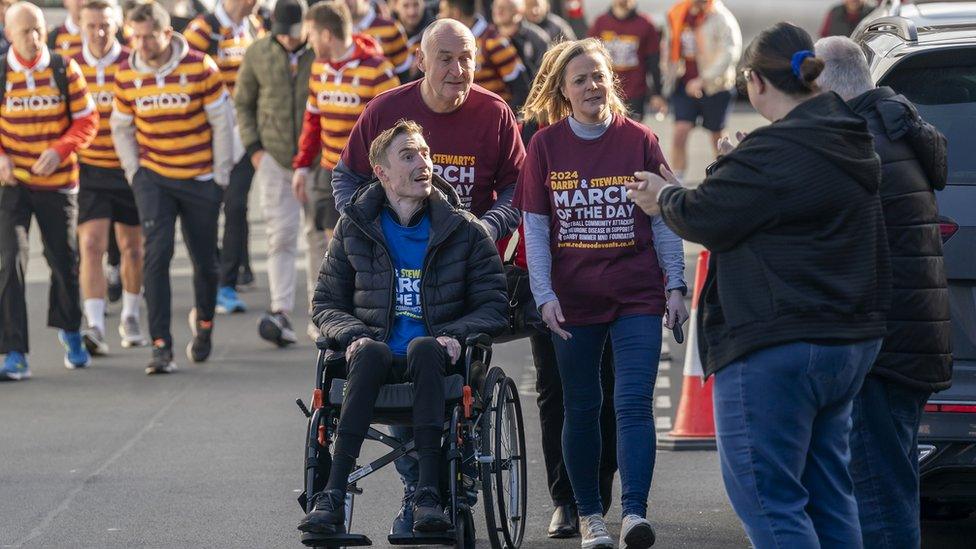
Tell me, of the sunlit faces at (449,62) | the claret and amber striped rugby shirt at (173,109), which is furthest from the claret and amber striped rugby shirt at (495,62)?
the sunlit faces at (449,62)

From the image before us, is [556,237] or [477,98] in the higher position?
[477,98]

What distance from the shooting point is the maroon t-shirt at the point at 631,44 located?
16234mm

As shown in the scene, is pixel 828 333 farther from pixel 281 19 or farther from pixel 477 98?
pixel 281 19

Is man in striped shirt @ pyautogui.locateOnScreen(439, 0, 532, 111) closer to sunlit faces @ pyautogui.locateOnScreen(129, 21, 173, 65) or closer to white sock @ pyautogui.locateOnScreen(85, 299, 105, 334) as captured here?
sunlit faces @ pyautogui.locateOnScreen(129, 21, 173, 65)

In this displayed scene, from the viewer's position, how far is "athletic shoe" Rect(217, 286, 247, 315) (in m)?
12.4

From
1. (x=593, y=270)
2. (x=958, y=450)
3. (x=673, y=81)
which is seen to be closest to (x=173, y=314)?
(x=673, y=81)

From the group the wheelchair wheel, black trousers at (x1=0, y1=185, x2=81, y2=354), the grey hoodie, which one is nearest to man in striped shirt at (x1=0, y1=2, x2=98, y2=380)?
black trousers at (x1=0, y1=185, x2=81, y2=354)

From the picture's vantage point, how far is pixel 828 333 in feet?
15.2

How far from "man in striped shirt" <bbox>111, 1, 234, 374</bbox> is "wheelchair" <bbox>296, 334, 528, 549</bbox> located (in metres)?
4.38

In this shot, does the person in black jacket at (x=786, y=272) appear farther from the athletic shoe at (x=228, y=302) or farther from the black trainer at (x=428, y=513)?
the athletic shoe at (x=228, y=302)

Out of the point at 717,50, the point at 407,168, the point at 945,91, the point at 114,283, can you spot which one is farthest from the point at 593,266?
the point at 717,50

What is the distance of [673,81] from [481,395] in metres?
10.1

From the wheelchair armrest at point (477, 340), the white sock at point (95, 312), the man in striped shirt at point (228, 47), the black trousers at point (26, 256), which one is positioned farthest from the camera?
the man in striped shirt at point (228, 47)

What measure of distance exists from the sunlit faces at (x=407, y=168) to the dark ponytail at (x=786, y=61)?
1.82 m
